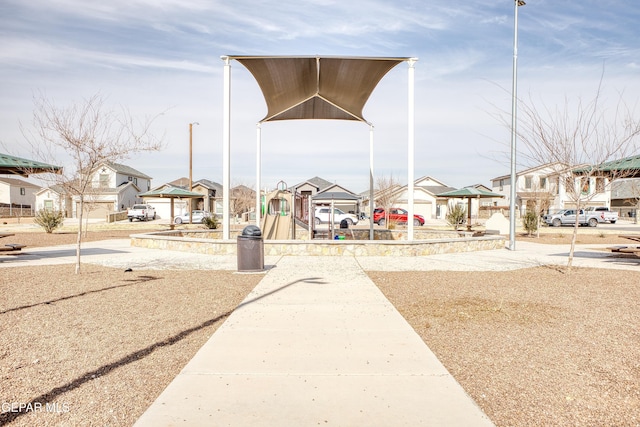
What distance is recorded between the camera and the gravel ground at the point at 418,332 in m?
3.36

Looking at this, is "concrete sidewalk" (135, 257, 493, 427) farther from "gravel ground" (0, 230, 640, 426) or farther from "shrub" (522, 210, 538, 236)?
"shrub" (522, 210, 538, 236)

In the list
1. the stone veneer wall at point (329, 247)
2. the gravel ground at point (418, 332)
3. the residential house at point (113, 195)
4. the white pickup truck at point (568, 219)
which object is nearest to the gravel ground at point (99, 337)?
the gravel ground at point (418, 332)

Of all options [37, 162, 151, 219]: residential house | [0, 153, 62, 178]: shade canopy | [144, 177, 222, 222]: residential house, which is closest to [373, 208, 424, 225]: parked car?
[144, 177, 222, 222]: residential house

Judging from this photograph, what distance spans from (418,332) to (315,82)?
1083 cm

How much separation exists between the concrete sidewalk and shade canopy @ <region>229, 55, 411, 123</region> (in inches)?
338

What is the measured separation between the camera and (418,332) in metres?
5.32

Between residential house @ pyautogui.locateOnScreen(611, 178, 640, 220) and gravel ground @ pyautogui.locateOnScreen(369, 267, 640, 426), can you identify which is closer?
gravel ground @ pyautogui.locateOnScreen(369, 267, 640, 426)

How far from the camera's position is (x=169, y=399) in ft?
11.0

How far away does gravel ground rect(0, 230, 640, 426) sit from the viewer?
11.0 feet

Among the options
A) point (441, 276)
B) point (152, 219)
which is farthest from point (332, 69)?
point (152, 219)

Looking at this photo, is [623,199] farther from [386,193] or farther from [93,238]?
[93,238]

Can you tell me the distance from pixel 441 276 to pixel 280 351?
5.98 meters

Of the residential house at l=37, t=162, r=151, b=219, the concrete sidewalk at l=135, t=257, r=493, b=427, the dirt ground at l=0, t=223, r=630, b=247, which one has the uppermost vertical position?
the residential house at l=37, t=162, r=151, b=219

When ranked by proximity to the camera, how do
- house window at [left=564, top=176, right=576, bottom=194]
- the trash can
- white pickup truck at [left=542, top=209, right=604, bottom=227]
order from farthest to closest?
white pickup truck at [left=542, top=209, right=604, bottom=227], house window at [left=564, top=176, right=576, bottom=194], the trash can
